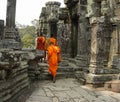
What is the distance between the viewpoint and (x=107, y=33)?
1011cm

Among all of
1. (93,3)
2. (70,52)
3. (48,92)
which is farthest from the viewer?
(70,52)

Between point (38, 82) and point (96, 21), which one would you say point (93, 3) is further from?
point (38, 82)

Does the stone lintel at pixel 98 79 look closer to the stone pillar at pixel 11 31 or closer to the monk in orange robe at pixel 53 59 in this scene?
the monk in orange robe at pixel 53 59

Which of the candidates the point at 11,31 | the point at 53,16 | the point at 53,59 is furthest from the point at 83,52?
the point at 11,31

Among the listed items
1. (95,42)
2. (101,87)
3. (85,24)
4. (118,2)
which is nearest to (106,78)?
(101,87)

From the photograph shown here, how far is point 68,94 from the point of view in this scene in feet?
25.6

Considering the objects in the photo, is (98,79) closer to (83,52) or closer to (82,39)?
(83,52)

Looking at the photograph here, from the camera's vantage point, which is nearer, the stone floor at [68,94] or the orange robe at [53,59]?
the stone floor at [68,94]

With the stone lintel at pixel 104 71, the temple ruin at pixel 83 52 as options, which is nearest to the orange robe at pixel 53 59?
the temple ruin at pixel 83 52

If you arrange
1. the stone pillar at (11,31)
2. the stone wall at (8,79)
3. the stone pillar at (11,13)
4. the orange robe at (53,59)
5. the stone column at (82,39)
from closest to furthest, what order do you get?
the stone wall at (8,79) < the stone pillar at (11,31) < the orange robe at (53,59) < the stone pillar at (11,13) < the stone column at (82,39)

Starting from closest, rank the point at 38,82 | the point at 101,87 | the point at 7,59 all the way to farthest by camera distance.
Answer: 1. the point at 7,59
2. the point at 101,87
3. the point at 38,82

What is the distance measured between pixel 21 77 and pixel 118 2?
490 cm

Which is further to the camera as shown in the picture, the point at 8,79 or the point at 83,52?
the point at 83,52

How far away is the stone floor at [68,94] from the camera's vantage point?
718 cm
